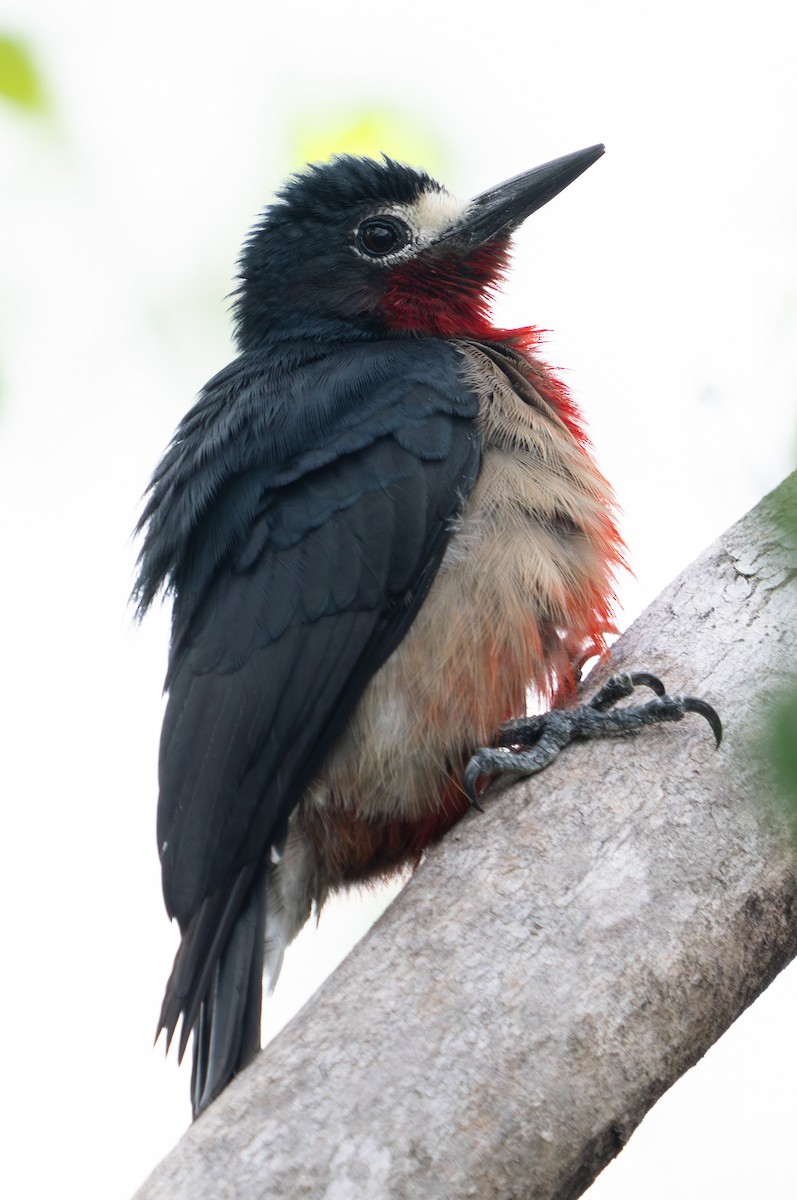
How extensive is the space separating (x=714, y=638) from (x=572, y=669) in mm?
626

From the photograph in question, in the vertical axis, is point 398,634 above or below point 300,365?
below

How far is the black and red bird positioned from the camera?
11.9 feet

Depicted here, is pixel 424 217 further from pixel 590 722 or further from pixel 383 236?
pixel 590 722

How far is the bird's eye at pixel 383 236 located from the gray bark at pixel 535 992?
2482 mm

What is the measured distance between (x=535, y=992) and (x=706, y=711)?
91cm


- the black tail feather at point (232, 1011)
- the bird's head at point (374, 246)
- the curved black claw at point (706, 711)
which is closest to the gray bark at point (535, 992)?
the curved black claw at point (706, 711)

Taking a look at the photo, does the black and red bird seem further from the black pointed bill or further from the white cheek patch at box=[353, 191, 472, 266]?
the black pointed bill

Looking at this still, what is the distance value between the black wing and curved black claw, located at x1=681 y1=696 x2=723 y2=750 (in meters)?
0.93

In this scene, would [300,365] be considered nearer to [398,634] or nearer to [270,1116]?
[398,634]

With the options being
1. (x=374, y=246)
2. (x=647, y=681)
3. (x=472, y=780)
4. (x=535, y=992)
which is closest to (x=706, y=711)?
(x=647, y=681)

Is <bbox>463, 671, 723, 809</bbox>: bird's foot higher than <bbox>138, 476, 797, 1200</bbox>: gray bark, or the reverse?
<bbox>463, 671, 723, 809</bbox>: bird's foot

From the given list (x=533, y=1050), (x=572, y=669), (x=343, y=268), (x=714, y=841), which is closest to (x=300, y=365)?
(x=343, y=268)

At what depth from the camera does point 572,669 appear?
4.12m

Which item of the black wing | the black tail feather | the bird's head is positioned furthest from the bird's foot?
the bird's head
